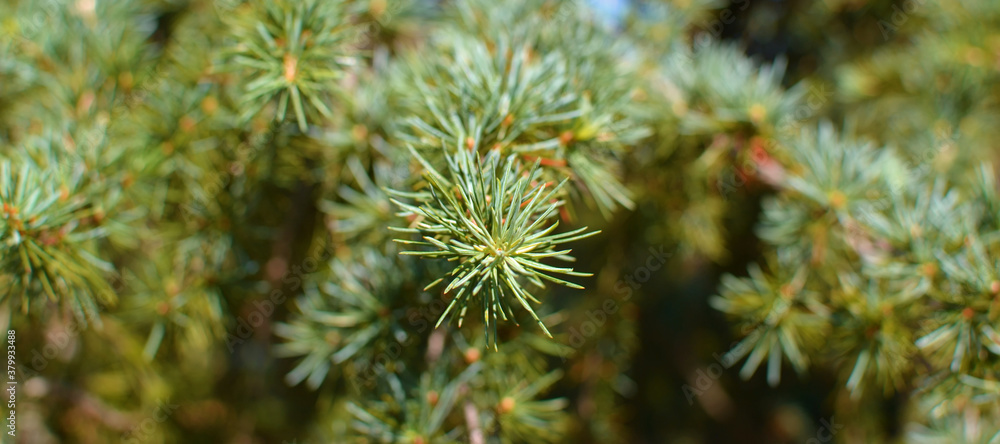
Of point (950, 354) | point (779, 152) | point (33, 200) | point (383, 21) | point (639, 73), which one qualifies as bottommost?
point (950, 354)

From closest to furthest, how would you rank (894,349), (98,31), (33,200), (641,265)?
(33,200)
(894,349)
(98,31)
(641,265)

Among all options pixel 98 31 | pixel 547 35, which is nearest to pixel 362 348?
pixel 547 35

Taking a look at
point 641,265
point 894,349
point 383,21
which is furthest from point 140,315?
point 894,349

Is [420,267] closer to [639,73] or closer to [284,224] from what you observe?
[284,224]

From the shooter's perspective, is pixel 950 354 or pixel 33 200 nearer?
pixel 33 200

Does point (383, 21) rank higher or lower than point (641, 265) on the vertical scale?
higher

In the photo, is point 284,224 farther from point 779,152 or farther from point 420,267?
point 779,152

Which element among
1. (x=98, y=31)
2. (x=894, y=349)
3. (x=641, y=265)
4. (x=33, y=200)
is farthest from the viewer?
(x=641, y=265)
